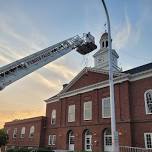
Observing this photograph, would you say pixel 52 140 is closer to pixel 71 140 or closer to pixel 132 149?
pixel 71 140

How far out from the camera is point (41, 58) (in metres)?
13.7

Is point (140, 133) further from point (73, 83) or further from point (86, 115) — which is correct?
point (73, 83)

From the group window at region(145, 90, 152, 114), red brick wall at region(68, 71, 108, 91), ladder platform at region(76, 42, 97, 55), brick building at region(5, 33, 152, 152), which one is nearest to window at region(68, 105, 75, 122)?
brick building at region(5, 33, 152, 152)

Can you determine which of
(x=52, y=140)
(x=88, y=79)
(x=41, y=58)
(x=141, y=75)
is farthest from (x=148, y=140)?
(x=52, y=140)

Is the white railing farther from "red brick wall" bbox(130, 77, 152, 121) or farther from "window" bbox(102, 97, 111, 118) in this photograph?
"window" bbox(102, 97, 111, 118)

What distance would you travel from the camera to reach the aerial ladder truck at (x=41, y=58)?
10686 millimetres

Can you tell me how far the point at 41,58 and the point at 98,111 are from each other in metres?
16.0

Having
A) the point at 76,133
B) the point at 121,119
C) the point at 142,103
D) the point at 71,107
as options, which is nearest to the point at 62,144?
the point at 76,133

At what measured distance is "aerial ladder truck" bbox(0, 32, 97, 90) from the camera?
35.1 ft

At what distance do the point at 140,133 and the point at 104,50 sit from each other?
52.9 feet

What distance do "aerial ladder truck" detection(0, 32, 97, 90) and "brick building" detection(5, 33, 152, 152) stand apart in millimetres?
8995

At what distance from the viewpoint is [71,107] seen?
32.4 meters

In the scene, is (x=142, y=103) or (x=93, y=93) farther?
(x=93, y=93)

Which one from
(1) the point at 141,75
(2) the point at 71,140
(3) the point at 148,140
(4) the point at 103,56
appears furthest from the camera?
(4) the point at 103,56
